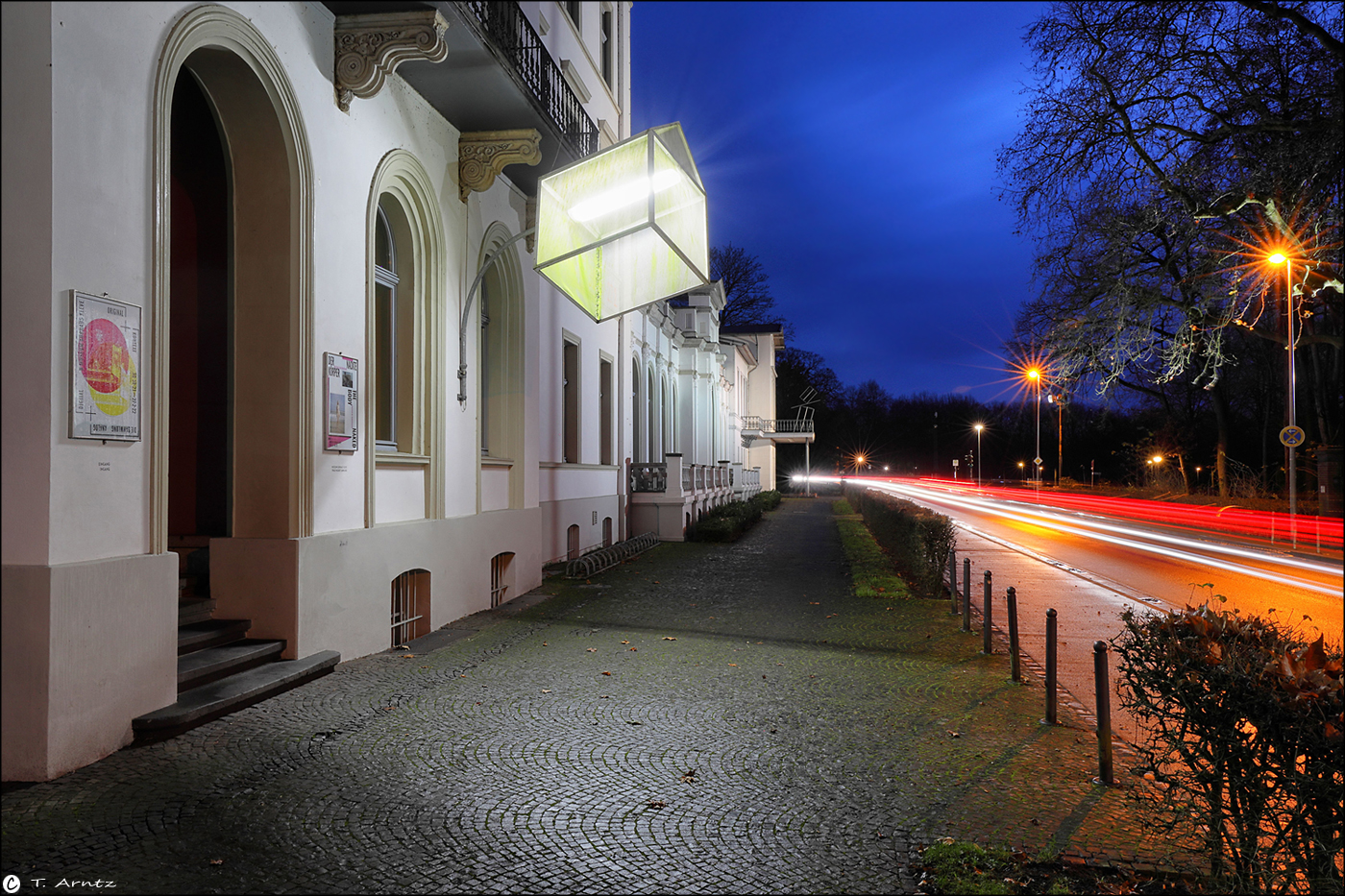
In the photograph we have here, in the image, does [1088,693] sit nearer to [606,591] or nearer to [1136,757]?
[1136,757]

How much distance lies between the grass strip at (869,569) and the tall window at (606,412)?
6.37 metres

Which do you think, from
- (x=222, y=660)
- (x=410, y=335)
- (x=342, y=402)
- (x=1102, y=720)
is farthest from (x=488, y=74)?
(x=1102, y=720)

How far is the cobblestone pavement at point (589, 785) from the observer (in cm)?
370

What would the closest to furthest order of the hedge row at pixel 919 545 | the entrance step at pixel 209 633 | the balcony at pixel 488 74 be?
the entrance step at pixel 209 633 → the balcony at pixel 488 74 → the hedge row at pixel 919 545

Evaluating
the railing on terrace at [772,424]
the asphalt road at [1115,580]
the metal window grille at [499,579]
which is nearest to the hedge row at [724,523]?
the asphalt road at [1115,580]

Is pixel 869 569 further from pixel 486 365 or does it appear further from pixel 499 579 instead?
pixel 486 365

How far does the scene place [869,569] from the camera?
50.3ft

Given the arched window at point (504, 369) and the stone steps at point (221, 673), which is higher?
the arched window at point (504, 369)

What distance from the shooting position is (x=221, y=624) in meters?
6.77

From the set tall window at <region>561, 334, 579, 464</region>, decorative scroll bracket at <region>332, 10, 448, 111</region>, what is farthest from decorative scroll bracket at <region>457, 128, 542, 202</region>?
tall window at <region>561, 334, 579, 464</region>

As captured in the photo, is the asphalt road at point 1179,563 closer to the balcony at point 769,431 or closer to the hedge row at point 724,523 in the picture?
the hedge row at point 724,523

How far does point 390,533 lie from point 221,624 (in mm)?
1983

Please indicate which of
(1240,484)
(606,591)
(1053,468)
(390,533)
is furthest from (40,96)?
(1053,468)

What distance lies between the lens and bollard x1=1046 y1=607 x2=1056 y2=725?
6.09 metres
